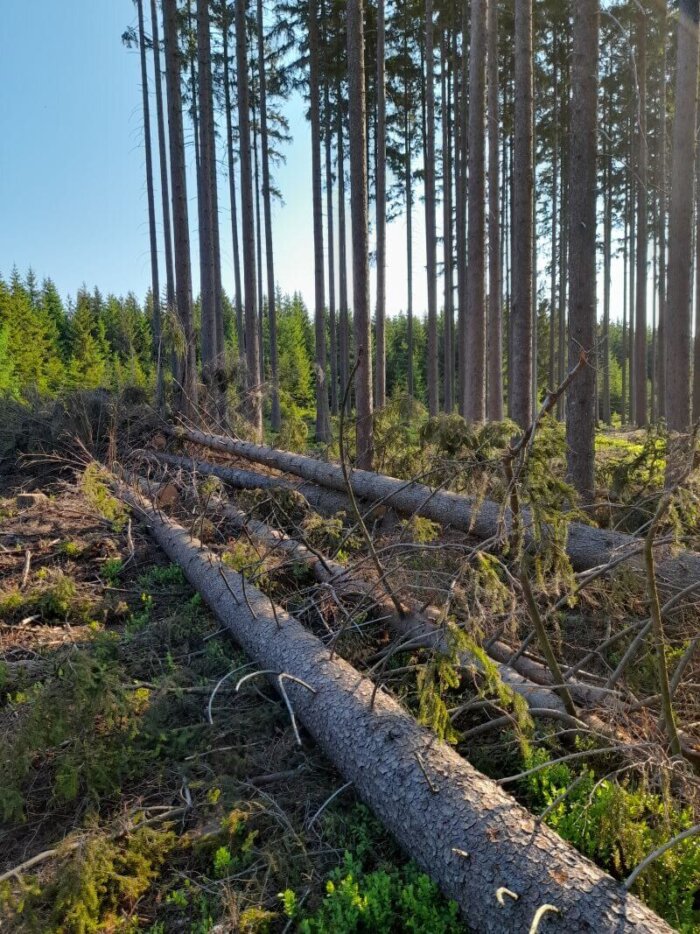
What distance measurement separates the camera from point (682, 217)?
7270 mm

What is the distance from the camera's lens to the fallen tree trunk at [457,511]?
3.69 metres

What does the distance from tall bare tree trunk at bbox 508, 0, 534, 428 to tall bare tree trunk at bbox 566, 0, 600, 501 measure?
2734mm

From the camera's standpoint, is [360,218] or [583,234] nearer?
[583,234]

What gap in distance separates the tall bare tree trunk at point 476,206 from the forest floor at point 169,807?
771 centimetres

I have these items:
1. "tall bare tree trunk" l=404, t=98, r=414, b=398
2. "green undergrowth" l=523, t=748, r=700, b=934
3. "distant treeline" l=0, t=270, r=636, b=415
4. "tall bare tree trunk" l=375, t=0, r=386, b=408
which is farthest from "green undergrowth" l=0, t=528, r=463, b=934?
"distant treeline" l=0, t=270, r=636, b=415

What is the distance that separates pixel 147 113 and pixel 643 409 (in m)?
20.4

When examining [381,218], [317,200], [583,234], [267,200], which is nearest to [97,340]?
[267,200]

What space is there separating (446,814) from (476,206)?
1011 centimetres

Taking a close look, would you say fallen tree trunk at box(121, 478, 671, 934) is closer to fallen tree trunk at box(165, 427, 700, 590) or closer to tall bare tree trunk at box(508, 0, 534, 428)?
fallen tree trunk at box(165, 427, 700, 590)

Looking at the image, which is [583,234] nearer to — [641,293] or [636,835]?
[636,835]

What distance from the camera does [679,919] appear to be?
1896 millimetres

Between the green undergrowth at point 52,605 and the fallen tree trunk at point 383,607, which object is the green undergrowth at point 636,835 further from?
the green undergrowth at point 52,605

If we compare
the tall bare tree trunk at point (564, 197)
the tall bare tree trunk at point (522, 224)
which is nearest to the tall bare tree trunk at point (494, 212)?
the tall bare tree trunk at point (522, 224)

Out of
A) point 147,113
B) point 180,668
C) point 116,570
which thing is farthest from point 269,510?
point 147,113
